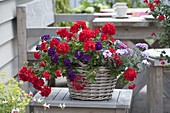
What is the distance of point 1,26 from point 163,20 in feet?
5.63

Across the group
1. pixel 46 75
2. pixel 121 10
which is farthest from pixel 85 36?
pixel 121 10

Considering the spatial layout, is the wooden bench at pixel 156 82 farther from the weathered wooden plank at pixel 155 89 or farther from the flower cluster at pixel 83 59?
the flower cluster at pixel 83 59

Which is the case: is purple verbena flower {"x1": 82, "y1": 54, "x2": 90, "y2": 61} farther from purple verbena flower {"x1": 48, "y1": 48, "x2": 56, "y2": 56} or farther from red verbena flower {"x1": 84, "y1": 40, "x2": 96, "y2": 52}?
purple verbena flower {"x1": 48, "y1": 48, "x2": 56, "y2": 56}

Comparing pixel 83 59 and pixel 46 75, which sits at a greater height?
pixel 83 59

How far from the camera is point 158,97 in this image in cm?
501

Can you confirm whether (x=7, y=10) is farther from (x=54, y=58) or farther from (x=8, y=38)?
(x=54, y=58)

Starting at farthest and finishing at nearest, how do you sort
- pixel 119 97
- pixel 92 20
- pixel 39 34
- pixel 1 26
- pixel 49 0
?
pixel 49 0, pixel 92 20, pixel 39 34, pixel 1 26, pixel 119 97

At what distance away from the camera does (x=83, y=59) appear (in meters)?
3.92

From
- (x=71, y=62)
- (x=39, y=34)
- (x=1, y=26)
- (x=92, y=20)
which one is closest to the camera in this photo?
(x=71, y=62)

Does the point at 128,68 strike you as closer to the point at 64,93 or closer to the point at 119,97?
the point at 119,97

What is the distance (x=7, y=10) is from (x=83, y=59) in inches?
57.6

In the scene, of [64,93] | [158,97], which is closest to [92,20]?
[158,97]

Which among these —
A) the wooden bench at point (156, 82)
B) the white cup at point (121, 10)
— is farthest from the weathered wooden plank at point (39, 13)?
the wooden bench at point (156, 82)

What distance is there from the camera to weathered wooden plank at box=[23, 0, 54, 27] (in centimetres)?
575
